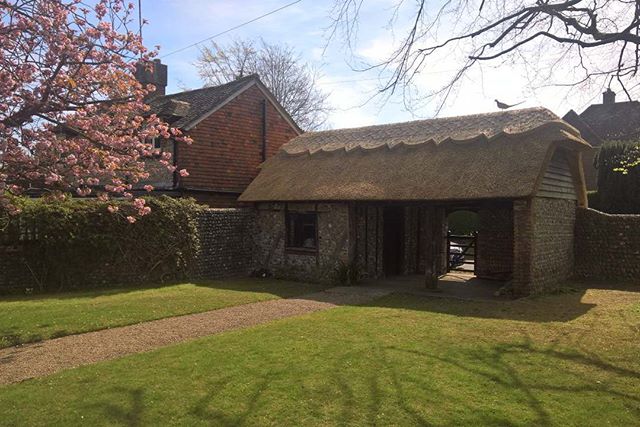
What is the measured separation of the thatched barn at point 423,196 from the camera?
1286cm

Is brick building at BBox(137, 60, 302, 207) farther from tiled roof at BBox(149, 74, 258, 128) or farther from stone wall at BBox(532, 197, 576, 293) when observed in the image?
stone wall at BBox(532, 197, 576, 293)

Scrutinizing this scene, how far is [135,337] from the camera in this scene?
28.3 feet

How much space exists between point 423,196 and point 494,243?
5316 millimetres

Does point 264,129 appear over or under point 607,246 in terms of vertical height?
over

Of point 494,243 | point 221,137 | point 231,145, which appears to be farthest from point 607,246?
point 221,137

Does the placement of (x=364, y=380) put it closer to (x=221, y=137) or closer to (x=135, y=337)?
(x=135, y=337)

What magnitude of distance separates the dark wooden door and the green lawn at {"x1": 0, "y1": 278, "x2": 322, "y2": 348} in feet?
12.4

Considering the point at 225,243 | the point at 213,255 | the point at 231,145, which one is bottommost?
the point at 213,255

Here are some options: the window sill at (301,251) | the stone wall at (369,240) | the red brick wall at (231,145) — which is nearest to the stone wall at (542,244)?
the stone wall at (369,240)

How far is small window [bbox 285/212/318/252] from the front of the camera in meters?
16.8

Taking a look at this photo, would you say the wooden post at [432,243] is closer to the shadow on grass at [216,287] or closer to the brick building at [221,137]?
the shadow on grass at [216,287]

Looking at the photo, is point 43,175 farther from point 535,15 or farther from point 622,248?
point 622,248

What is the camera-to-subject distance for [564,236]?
1511 centimetres

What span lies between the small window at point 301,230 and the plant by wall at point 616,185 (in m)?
15.8
